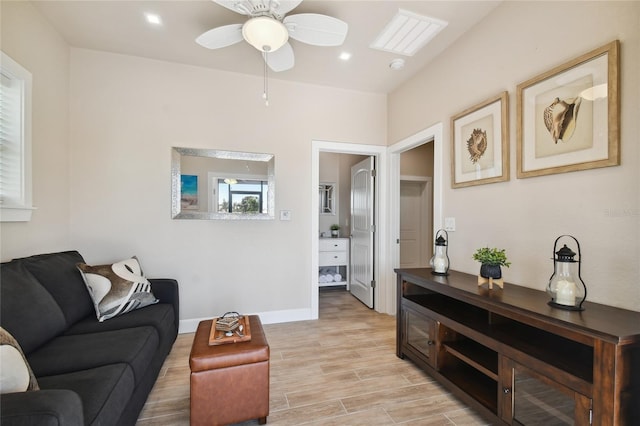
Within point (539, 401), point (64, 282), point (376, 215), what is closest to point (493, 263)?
point (539, 401)

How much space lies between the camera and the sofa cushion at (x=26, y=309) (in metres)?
1.41

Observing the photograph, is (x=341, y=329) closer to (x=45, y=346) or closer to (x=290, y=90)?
(x=45, y=346)

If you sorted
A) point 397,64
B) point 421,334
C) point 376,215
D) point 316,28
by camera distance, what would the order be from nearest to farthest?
1. point 316,28
2. point 421,334
3. point 397,64
4. point 376,215

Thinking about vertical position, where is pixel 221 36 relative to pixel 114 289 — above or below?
above

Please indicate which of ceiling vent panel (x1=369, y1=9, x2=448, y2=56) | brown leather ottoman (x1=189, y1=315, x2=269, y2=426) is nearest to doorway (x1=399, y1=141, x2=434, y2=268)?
ceiling vent panel (x1=369, y1=9, x2=448, y2=56)

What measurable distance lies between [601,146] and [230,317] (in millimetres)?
2491

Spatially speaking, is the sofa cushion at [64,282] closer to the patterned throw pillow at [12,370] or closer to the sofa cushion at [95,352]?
the sofa cushion at [95,352]

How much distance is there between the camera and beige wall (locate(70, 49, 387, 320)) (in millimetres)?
2754

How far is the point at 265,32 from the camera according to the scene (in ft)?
5.97

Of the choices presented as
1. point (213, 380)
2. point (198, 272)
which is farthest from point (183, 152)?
point (213, 380)

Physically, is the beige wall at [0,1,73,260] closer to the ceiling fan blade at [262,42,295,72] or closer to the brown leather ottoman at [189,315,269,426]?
the brown leather ottoman at [189,315,269,426]

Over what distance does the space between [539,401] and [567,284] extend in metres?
0.60

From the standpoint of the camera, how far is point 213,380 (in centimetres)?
151

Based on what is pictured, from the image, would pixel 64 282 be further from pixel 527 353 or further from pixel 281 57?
pixel 527 353
